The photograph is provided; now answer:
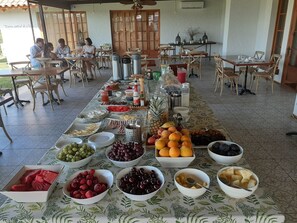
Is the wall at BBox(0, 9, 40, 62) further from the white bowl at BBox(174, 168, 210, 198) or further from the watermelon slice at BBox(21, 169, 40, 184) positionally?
the white bowl at BBox(174, 168, 210, 198)

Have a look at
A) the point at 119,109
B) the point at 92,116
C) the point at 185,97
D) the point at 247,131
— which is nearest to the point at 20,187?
the point at 92,116

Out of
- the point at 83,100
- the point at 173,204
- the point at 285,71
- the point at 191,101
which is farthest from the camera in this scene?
the point at 285,71

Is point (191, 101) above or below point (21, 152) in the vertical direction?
above

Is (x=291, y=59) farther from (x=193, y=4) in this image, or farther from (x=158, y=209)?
(x=158, y=209)

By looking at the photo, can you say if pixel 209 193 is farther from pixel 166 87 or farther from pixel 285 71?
pixel 285 71

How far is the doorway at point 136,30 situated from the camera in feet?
29.7

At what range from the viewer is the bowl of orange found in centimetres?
119

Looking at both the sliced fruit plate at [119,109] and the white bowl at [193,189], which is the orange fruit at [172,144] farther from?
the sliced fruit plate at [119,109]

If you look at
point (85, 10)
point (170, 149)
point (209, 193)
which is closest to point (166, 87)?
point (170, 149)

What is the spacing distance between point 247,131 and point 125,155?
235 centimetres

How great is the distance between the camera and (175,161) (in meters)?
1.20

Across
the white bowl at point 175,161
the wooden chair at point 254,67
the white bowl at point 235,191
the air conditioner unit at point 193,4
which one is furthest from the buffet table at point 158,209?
the air conditioner unit at point 193,4

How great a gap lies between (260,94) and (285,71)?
116 cm

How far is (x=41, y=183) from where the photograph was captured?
1.08 meters
